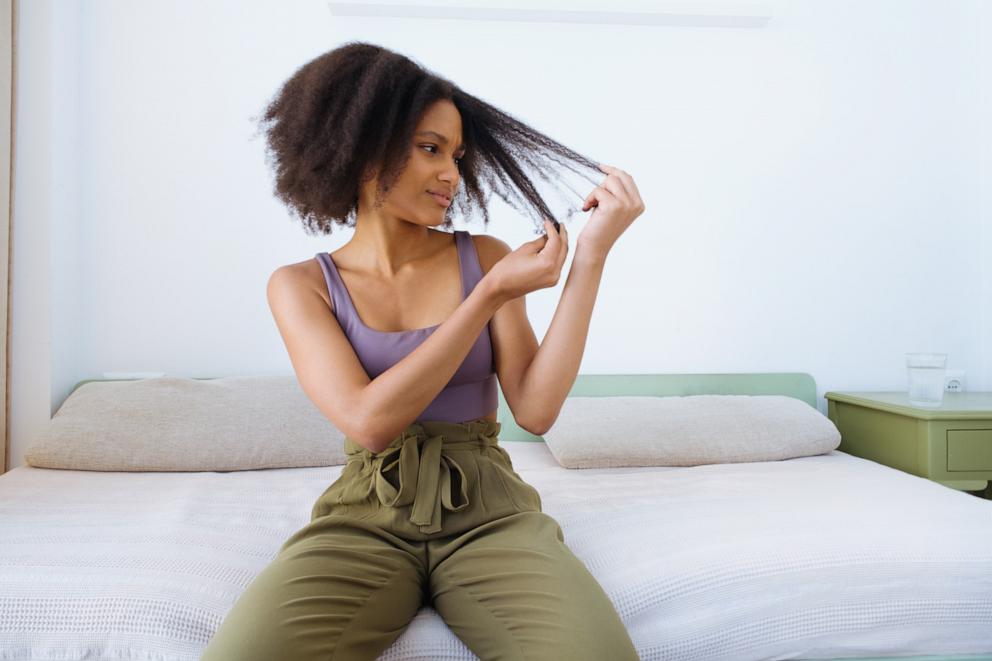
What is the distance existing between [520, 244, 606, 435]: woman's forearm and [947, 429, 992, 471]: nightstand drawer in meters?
1.48

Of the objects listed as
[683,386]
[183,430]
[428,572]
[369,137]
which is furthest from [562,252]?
[683,386]

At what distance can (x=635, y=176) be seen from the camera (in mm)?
2586

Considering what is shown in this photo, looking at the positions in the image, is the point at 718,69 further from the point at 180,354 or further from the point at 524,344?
the point at 180,354

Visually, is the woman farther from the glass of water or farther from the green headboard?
the glass of water

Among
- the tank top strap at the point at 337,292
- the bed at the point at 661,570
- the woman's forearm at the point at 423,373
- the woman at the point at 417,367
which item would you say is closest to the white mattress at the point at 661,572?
the bed at the point at 661,570

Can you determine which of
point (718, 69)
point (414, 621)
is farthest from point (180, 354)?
point (718, 69)

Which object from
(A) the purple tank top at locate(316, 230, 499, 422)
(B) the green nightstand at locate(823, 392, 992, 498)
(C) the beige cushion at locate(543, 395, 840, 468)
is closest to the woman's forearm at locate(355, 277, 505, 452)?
(A) the purple tank top at locate(316, 230, 499, 422)

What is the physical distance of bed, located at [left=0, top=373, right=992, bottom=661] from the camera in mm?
1078

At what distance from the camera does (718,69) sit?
2588mm

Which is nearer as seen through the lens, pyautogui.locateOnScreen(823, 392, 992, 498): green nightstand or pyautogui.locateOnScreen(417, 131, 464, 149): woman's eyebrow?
pyautogui.locateOnScreen(417, 131, 464, 149): woman's eyebrow

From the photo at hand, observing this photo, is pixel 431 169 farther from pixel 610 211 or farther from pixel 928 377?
pixel 928 377

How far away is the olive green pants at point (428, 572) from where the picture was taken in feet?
2.87

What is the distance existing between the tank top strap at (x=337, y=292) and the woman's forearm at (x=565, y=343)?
0.32m

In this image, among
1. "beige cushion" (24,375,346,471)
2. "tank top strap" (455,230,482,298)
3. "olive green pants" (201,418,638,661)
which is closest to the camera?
"olive green pants" (201,418,638,661)
